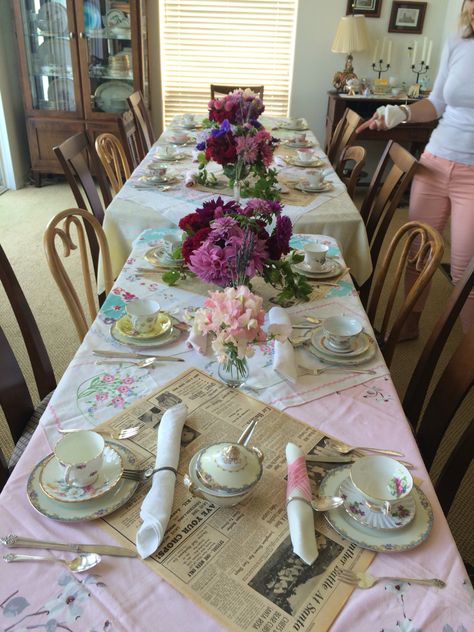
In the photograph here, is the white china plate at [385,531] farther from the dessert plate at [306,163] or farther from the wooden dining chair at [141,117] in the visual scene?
the wooden dining chair at [141,117]

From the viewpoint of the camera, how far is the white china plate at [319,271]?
5.04 ft

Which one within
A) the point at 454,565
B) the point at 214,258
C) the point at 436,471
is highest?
the point at 214,258

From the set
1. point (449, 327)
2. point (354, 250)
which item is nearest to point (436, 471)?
point (449, 327)

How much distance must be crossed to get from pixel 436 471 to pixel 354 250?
831 millimetres

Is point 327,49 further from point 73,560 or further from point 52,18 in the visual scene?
point 73,560

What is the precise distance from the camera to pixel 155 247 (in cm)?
166

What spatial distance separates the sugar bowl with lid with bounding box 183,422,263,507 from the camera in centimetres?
78

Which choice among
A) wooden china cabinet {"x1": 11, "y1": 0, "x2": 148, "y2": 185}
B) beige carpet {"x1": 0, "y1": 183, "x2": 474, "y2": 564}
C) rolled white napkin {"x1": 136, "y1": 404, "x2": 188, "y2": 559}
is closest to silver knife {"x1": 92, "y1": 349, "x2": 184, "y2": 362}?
rolled white napkin {"x1": 136, "y1": 404, "x2": 188, "y2": 559}

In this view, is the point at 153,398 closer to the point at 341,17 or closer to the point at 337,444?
the point at 337,444

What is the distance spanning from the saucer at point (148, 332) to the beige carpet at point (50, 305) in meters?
0.94

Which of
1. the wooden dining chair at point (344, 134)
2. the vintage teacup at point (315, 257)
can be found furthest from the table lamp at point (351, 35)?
the vintage teacup at point (315, 257)

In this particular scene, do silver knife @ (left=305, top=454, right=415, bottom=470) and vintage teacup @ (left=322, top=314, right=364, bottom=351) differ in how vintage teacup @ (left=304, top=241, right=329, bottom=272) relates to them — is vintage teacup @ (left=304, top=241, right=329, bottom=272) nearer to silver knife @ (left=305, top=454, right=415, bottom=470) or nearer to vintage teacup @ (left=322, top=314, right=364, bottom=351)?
vintage teacup @ (left=322, top=314, right=364, bottom=351)

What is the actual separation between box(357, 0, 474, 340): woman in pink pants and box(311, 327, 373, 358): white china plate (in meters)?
1.11

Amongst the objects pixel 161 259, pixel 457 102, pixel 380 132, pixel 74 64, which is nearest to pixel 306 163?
pixel 457 102
